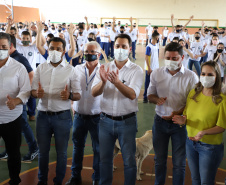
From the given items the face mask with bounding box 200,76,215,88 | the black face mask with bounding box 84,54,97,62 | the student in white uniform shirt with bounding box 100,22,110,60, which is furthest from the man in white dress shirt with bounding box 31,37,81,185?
the student in white uniform shirt with bounding box 100,22,110,60

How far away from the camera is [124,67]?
2959 mm

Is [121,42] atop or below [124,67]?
atop

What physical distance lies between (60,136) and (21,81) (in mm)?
857

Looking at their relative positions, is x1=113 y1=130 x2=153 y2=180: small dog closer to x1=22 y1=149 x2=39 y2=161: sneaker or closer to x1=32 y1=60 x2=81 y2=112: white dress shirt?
x1=32 y1=60 x2=81 y2=112: white dress shirt

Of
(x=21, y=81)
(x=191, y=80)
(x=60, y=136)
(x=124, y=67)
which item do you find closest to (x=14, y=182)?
(x=60, y=136)

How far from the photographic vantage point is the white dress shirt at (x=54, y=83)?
3197 millimetres

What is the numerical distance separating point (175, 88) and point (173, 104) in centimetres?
20

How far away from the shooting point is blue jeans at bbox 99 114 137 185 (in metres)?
2.88

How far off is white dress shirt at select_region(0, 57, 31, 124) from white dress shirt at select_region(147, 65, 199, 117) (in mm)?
1689

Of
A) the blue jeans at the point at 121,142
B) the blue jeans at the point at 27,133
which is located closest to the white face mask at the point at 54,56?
the blue jeans at the point at 121,142

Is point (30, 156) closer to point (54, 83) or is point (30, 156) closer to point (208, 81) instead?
point (54, 83)

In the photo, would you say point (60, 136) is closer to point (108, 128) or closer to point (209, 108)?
point (108, 128)

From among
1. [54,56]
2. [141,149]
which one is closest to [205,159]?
[141,149]

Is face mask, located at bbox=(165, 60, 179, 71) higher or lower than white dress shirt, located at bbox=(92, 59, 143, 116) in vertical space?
higher
